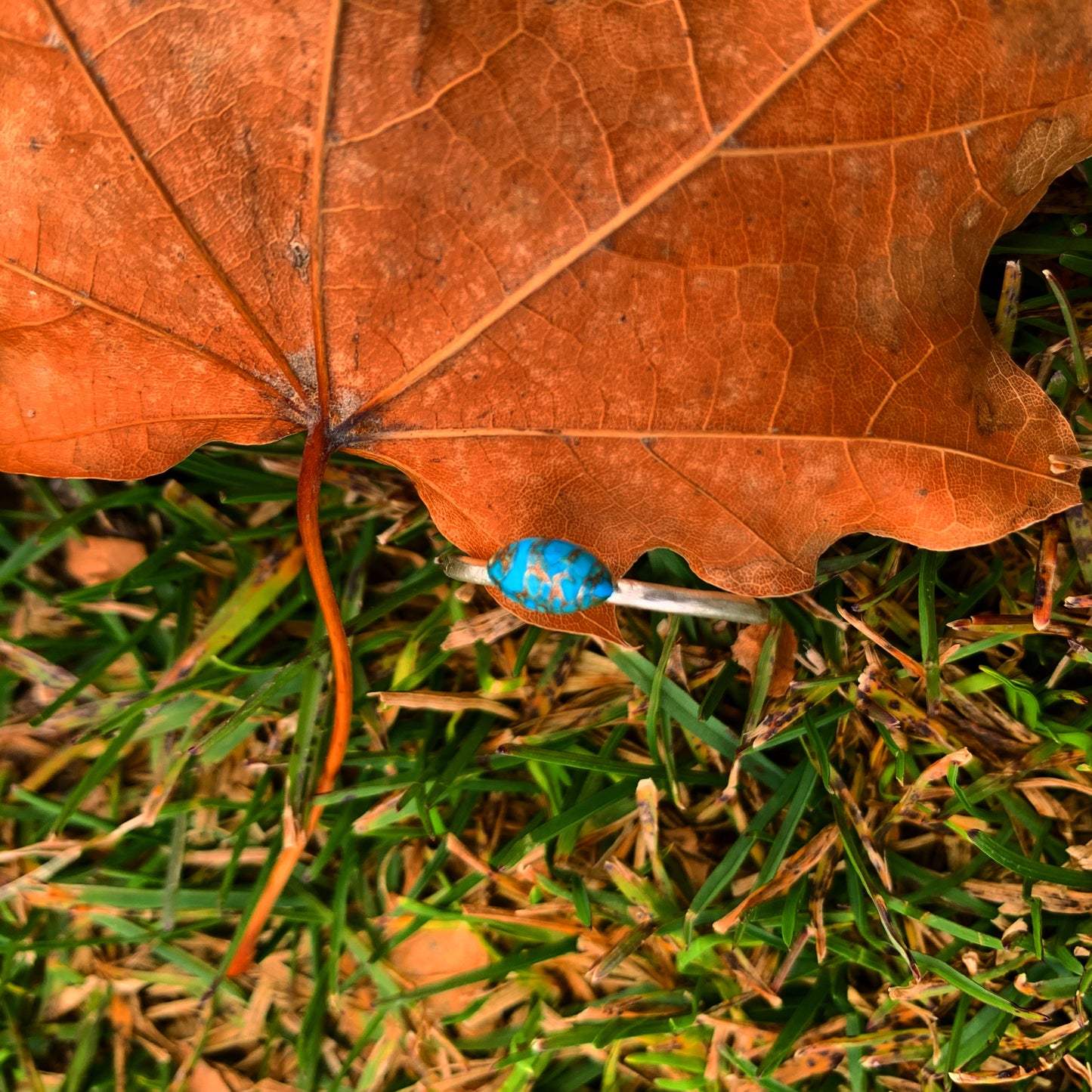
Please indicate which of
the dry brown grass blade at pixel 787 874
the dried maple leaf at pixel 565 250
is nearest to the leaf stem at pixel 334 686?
the dried maple leaf at pixel 565 250

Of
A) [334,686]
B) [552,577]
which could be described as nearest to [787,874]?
[552,577]

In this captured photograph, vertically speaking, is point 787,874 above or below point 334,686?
below

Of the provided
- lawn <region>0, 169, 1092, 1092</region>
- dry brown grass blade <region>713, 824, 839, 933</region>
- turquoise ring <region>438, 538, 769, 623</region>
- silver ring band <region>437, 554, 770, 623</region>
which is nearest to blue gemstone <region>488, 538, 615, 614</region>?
turquoise ring <region>438, 538, 769, 623</region>

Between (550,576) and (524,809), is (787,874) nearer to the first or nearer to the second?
(524,809)

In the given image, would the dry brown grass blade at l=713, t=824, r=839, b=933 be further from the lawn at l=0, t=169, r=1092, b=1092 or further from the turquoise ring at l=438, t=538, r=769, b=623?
the turquoise ring at l=438, t=538, r=769, b=623

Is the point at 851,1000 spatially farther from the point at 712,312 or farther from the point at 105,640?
the point at 105,640

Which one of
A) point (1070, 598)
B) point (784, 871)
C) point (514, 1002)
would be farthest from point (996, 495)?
point (514, 1002)
